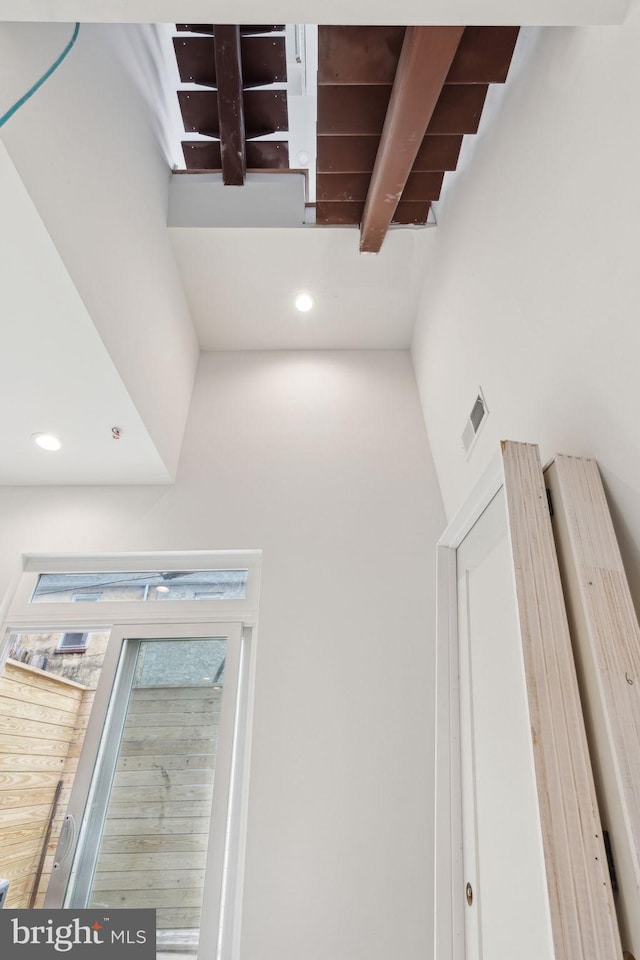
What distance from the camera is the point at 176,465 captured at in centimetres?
281

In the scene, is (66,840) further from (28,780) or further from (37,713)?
(37,713)

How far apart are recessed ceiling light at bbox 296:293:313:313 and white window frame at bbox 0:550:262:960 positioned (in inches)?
58.5

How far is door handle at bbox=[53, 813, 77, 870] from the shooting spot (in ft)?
6.73

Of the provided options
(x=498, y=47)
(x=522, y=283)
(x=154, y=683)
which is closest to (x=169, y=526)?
(x=154, y=683)

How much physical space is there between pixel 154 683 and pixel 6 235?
75.8 inches

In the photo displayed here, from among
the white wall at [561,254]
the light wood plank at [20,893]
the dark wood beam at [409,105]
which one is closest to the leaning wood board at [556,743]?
the white wall at [561,254]

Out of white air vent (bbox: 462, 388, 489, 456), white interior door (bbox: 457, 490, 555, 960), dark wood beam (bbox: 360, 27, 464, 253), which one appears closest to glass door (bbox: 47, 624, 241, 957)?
white interior door (bbox: 457, 490, 555, 960)

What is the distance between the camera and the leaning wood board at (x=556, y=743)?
2.53ft

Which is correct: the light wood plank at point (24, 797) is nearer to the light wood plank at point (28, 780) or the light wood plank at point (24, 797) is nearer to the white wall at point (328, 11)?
the light wood plank at point (28, 780)

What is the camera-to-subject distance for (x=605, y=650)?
36.7 inches

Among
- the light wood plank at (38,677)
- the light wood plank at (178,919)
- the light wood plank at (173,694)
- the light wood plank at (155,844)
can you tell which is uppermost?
the light wood plank at (38,677)

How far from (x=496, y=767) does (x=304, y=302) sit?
254cm

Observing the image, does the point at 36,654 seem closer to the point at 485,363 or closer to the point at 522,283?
the point at 485,363

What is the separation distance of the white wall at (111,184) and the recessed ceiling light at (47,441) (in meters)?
0.47
